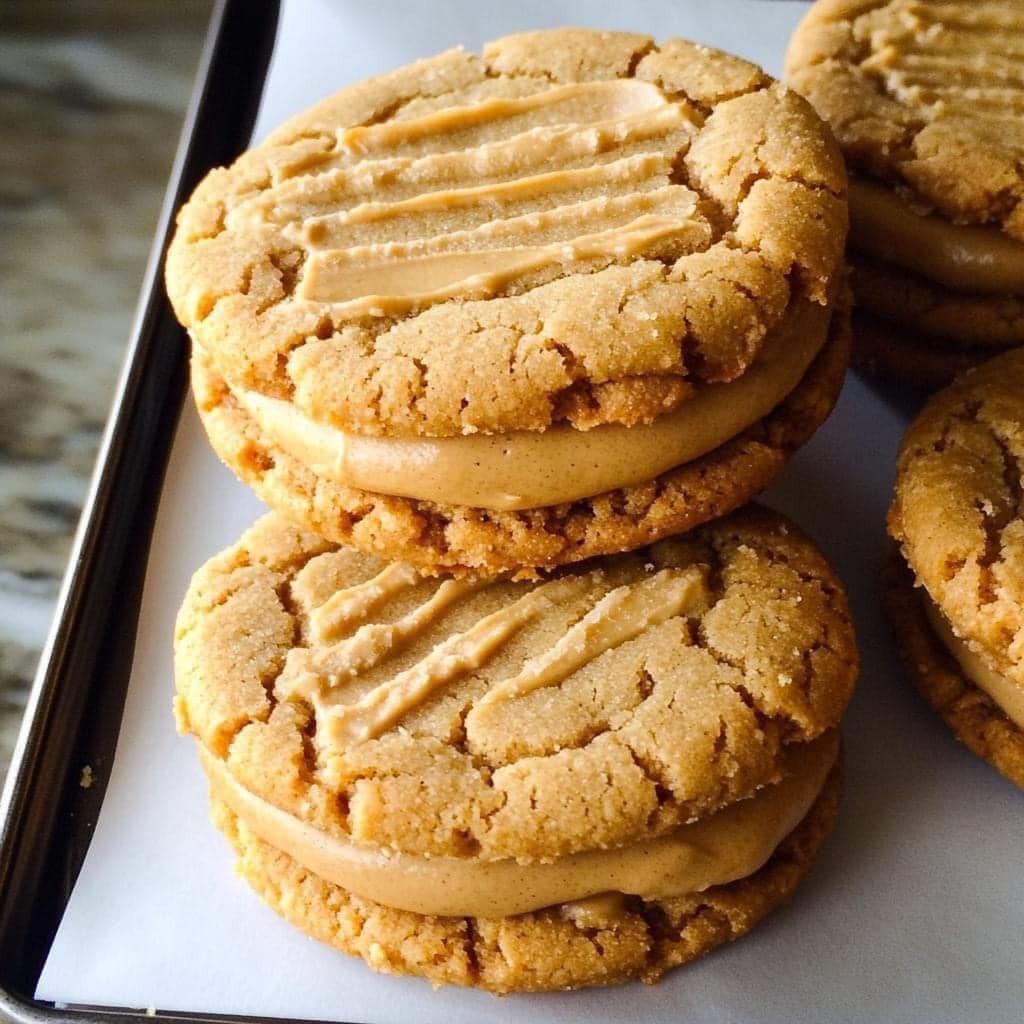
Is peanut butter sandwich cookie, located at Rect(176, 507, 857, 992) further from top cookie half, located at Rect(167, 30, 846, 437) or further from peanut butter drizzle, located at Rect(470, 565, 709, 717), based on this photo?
top cookie half, located at Rect(167, 30, 846, 437)

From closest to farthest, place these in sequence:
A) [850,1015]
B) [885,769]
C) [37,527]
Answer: [850,1015]
[885,769]
[37,527]

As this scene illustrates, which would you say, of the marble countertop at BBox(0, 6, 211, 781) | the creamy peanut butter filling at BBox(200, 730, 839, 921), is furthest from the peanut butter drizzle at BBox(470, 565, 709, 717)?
the marble countertop at BBox(0, 6, 211, 781)

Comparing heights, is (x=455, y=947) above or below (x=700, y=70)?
below

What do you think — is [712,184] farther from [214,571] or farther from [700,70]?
[214,571]

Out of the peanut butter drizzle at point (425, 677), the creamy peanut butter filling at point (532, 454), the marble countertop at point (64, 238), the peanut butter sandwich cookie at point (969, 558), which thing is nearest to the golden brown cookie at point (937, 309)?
the peanut butter sandwich cookie at point (969, 558)

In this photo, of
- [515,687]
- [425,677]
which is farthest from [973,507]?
[425,677]

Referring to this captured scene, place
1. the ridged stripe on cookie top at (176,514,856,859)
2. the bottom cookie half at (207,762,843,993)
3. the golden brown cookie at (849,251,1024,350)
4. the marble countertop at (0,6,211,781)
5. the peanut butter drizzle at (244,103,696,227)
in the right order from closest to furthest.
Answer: the ridged stripe on cookie top at (176,514,856,859) < the bottom cookie half at (207,762,843,993) < the peanut butter drizzle at (244,103,696,227) < the golden brown cookie at (849,251,1024,350) < the marble countertop at (0,6,211,781)

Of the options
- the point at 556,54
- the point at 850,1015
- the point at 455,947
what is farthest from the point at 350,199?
the point at 850,1015

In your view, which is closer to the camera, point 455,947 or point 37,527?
point 455,947
